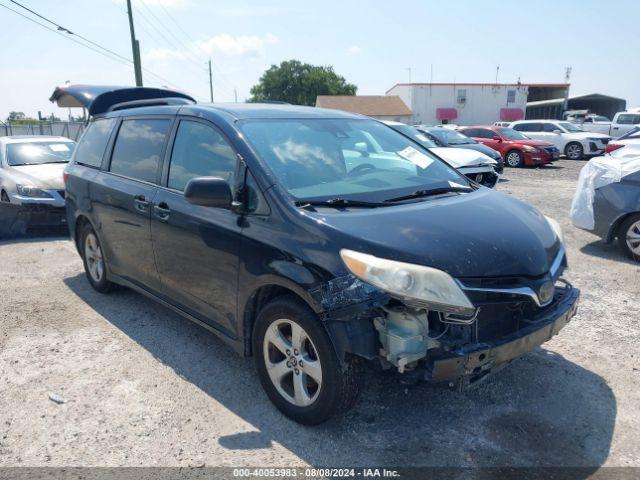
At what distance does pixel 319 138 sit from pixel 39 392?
259 centimetres

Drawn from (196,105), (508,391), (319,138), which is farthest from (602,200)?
(196,105)

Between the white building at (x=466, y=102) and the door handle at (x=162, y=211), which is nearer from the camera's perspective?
the door handle at (x=162, y=211)

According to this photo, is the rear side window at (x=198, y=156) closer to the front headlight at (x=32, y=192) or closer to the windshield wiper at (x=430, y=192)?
the windshield wiper at (x=430, y=192)

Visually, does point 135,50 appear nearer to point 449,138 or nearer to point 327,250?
point 449,138

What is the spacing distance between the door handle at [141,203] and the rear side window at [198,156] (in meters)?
0.30

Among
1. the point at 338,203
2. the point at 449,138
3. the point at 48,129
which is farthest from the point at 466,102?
the point at 338,203

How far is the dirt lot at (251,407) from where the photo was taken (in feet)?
9.30

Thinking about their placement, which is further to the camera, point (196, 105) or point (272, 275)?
point (196, 105)

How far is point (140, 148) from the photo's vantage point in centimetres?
437

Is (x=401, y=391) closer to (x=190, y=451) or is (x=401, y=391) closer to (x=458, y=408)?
(x=458, y=408)

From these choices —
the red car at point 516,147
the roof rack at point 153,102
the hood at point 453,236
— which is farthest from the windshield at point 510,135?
the hood at point 453,236

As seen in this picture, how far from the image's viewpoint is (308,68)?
77250mm

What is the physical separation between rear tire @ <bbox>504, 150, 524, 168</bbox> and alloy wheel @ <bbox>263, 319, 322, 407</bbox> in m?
16.6

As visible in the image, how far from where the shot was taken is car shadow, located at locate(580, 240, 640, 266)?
20.4 ft
